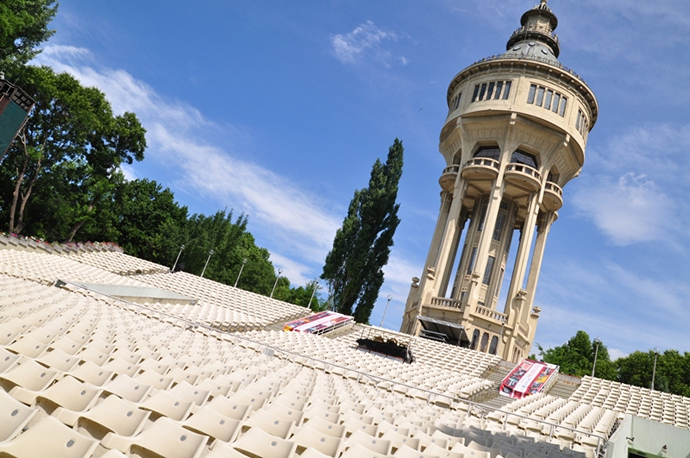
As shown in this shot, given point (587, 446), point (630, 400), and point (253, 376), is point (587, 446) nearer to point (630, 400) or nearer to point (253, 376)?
point (253, 376)

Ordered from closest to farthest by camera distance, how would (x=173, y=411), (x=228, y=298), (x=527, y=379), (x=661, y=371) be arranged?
(x=173, y=411)
(x=527, y=379)
(x=228, y=298)
(x=661, y=371)

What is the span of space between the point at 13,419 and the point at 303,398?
13.8 feet

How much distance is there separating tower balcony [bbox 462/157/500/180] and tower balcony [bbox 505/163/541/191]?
96cm

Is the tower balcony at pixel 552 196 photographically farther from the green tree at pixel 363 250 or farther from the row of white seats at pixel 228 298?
the row of white seats at pixel 228 298

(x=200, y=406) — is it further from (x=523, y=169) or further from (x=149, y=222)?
(x=149, y=222)

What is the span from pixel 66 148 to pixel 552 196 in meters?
41.6

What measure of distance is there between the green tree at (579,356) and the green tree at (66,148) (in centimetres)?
5813

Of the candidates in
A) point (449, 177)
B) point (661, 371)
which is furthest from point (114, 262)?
point (661, 371)

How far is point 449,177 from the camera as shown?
33500mm

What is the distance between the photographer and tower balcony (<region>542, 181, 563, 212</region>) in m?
31.1

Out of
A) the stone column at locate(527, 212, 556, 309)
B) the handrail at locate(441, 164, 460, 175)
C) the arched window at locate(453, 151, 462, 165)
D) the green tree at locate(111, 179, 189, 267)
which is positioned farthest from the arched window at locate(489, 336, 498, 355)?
the green tree at locate(111, 179, 189, 267)

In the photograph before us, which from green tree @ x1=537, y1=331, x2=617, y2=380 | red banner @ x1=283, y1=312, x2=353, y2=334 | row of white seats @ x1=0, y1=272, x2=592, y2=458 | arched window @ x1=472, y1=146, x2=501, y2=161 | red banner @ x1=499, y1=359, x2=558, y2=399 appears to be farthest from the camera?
green tree @ x1=537, y1=331, x2=617, y2=380

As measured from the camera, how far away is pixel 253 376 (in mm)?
7809

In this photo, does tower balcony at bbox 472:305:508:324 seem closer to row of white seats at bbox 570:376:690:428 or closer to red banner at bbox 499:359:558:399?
red banner at bbox 499:359:558:399
